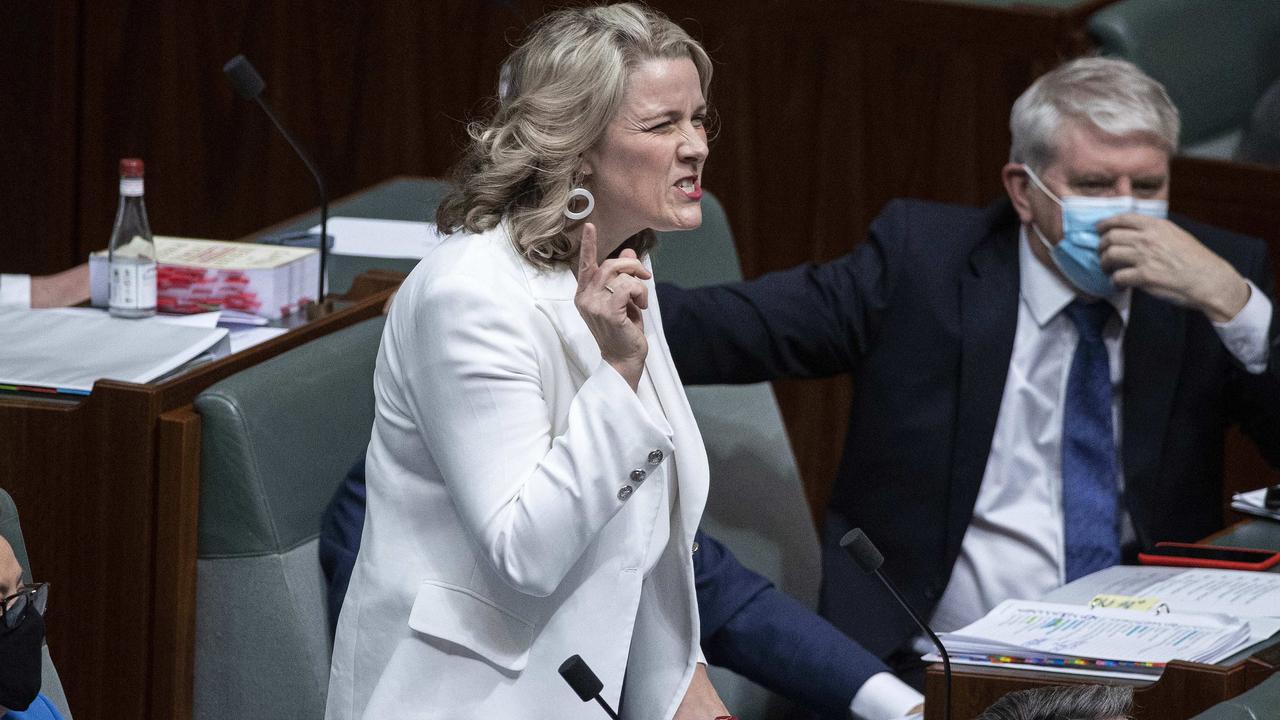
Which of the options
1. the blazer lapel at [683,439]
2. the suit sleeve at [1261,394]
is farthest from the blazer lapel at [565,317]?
the suit sleeve at [1261,394]

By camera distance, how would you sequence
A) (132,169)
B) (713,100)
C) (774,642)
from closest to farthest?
(774,642) → (132,169) → (713,100)

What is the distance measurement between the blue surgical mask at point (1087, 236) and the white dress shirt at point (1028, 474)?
0.03 metres

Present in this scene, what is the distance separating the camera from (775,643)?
2299mm

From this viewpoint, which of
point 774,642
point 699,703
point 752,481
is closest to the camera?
point 699,703

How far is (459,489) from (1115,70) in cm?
143

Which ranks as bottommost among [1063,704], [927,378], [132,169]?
[927,378]

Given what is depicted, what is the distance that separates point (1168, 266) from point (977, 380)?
0.31m

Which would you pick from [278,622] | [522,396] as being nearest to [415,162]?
[278,622]

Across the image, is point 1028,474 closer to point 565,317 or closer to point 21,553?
point 565,317

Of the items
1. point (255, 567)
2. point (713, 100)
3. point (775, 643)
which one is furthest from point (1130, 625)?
point (713, 100)

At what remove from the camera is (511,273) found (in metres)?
1.76

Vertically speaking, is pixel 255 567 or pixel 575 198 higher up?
pixel 575 198

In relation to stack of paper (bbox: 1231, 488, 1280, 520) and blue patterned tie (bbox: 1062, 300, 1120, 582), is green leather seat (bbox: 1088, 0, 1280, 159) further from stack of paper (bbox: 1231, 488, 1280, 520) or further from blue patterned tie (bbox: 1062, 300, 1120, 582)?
stack of paper (bbox: 1231, 488, 1280, 520)

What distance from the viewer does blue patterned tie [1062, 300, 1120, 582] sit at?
257 cm
